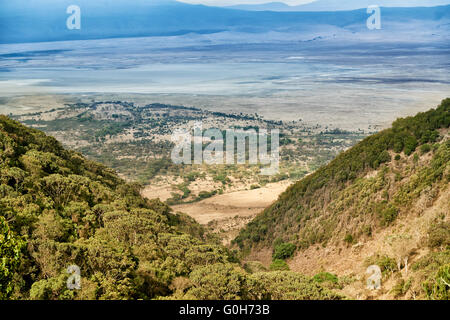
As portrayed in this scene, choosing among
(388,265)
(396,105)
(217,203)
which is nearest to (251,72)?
(396,105)

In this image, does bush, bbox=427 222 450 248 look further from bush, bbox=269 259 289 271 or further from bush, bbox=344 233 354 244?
bush, bbox=269 259 289 271

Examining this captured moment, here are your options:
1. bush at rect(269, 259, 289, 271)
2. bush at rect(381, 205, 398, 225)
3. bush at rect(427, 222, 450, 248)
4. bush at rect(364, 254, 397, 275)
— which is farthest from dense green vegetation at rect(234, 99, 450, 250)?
bush at rect(427, 222, 450, 248)

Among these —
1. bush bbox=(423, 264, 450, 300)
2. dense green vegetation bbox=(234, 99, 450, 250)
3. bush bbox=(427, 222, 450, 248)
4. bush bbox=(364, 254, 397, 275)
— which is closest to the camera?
bush bbox=(423, 264, 450, 300)

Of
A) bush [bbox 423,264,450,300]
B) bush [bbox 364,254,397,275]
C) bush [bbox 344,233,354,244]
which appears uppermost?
bush [bbox 423,264,450,300]

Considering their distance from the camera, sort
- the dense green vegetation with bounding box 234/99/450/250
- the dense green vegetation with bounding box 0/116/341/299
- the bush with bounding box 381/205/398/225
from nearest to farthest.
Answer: the dense green vegetation with bounding box 0/116/341/299
the bush with bounding box 381/205/398/225
the dense green vegetation with bounding box 234/99/450/250

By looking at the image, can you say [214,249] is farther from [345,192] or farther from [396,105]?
[396,105]

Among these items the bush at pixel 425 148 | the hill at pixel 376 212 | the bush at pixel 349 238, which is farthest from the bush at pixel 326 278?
the bush at pixel 425 148

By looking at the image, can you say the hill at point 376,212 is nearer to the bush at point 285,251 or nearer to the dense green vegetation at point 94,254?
the bush at point 285,251
